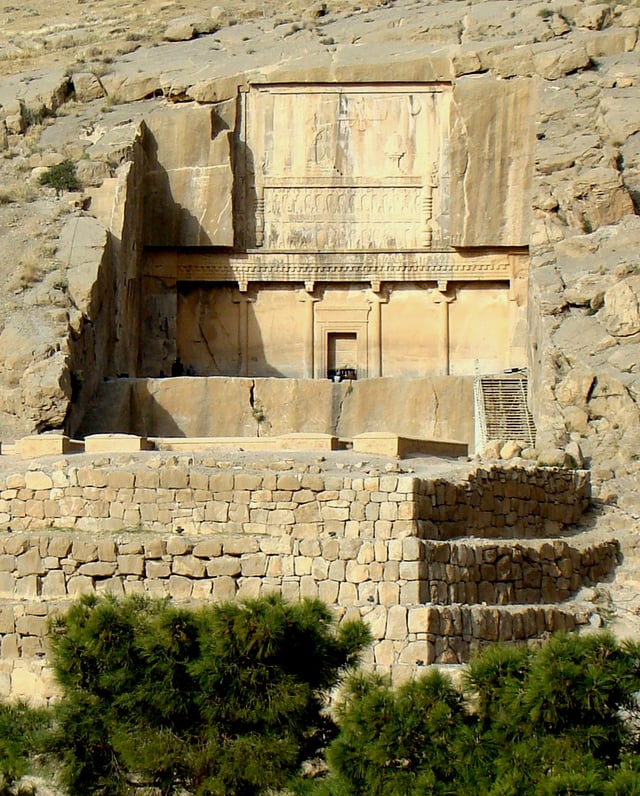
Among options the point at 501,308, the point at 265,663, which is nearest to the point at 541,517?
the point at 265,663

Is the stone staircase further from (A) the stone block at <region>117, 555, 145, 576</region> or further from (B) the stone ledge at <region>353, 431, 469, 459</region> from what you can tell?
(A) the stone block at <region>117, 555, 145, 576</region>

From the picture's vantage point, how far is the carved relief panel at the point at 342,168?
36.9m

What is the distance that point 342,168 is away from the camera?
1465 inches

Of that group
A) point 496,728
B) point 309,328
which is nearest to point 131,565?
point 496,728

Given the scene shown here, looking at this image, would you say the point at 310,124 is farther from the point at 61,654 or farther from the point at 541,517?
the point at 61,654

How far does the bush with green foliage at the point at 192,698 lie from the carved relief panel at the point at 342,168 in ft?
69.9

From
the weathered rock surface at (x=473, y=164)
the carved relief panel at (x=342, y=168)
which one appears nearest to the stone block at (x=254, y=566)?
the weathered rock surface at (x=473, y=164)

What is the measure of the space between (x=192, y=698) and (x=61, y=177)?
20.9 meters

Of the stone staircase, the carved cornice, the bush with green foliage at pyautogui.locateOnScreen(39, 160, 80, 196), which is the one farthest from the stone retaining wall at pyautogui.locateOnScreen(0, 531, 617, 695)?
the carved cornice

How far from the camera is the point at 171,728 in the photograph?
→ 15977 mm

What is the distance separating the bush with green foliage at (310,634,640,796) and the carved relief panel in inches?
865

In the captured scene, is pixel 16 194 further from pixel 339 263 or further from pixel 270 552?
pixel 270 552

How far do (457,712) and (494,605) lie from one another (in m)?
5.37

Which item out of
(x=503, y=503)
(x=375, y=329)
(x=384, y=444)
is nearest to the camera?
(x=503, y=503)
